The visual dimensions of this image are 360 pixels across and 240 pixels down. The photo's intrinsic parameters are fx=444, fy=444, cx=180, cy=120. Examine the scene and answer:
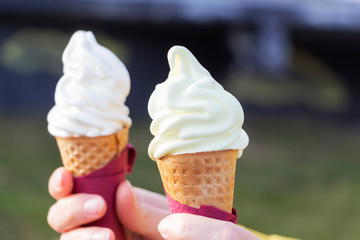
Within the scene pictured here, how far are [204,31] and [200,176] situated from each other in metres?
8.36

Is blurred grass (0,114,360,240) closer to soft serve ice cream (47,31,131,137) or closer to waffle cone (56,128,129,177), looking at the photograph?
waffle cone (56,128,129,177)

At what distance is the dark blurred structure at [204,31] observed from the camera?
9.02 metres

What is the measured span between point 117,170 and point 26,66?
8359 mm

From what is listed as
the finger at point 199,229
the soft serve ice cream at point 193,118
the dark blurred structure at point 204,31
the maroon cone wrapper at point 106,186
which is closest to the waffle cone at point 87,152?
the maroon cone wrapper at point 106,186

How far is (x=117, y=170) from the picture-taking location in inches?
87.7

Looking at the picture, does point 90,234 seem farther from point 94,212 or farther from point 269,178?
point 269,178

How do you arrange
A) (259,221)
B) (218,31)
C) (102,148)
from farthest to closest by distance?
1. (218,31)
2. (259,221)
3. (102,148)

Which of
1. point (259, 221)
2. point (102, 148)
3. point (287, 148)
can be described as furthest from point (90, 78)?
point (287, 148)

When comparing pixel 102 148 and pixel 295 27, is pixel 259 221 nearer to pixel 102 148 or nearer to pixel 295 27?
pixel 102 148

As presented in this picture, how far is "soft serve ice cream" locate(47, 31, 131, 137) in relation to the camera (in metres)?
2.12

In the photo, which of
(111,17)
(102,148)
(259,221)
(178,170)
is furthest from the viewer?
(111,17)

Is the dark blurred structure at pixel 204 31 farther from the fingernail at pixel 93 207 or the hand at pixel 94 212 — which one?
the fingernail at pixel 93 207

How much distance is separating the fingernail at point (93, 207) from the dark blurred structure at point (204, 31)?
738 cm

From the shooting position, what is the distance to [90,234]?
1.99m
